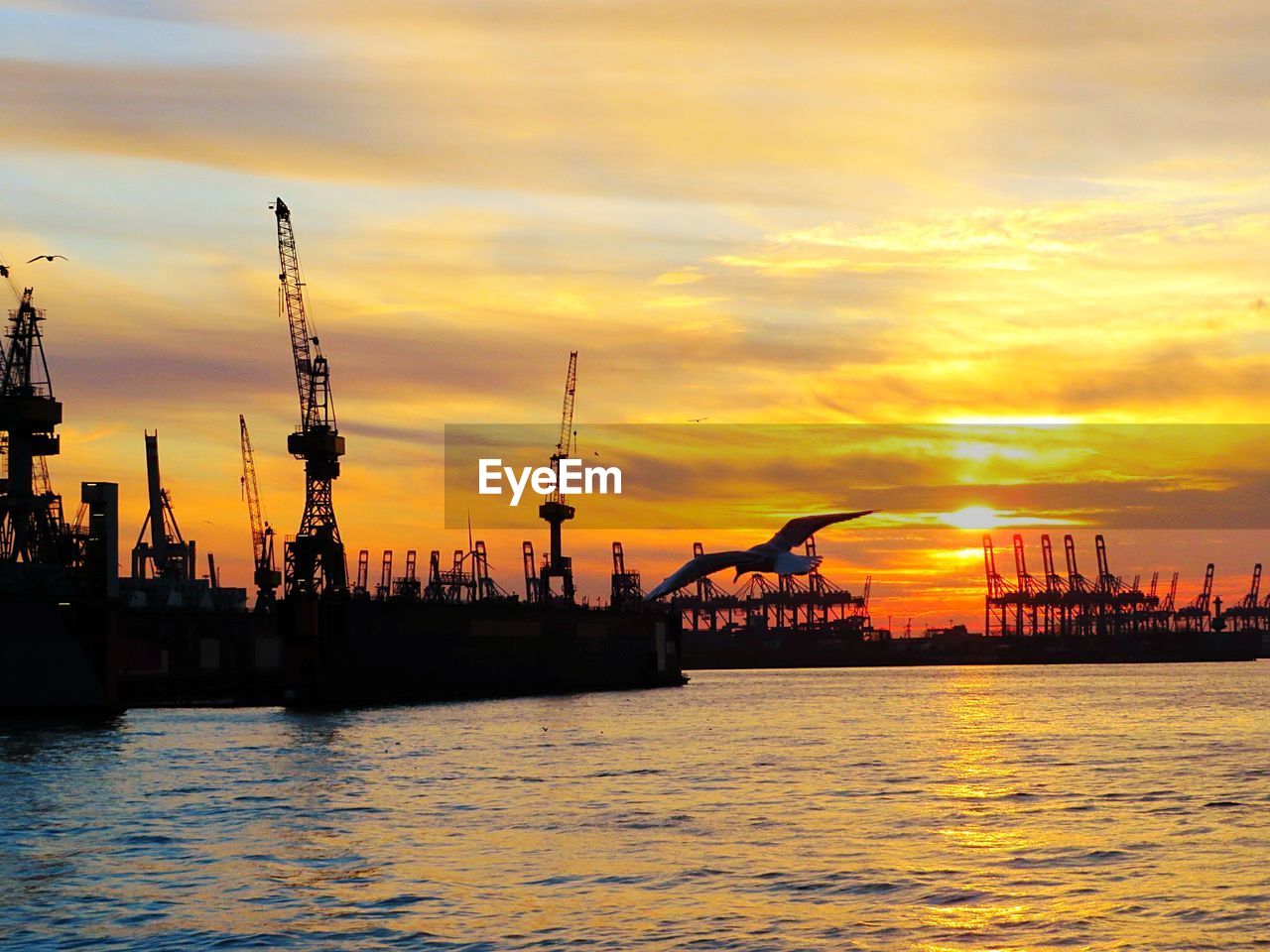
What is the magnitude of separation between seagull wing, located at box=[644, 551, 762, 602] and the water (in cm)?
6423

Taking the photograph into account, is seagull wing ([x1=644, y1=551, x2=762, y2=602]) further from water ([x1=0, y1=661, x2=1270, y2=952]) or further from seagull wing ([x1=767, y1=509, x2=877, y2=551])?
water ([x1=0, y1=661, x2=1270, y2=952])

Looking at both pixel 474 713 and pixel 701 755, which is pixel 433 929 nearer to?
pixel 701 755

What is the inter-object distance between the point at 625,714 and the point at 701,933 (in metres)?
84.0

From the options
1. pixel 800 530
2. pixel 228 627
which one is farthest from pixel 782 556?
pixel 228 627

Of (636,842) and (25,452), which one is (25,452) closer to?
(25,452)

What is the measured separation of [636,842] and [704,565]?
373 feet

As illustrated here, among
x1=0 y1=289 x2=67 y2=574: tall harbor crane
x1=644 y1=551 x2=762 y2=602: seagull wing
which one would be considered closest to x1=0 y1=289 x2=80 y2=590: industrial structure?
x1=0 y1=289 x2=67 y2=574: tall harbor crane

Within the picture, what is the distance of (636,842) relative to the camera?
4228 cm

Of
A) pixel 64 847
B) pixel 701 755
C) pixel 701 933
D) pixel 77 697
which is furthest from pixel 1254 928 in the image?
pixel 77 697

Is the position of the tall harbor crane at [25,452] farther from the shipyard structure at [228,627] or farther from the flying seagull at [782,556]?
the flying seagull at [782,556]

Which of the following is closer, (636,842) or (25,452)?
(636,842)

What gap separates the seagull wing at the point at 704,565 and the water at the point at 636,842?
211ft

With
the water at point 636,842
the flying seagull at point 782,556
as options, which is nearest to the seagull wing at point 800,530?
the flying seagull at point 782,556

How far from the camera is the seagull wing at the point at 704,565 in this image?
148663 mm
